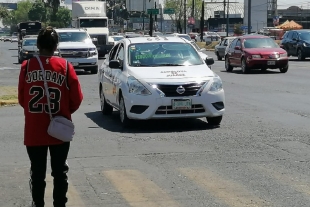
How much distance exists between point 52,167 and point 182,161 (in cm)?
361

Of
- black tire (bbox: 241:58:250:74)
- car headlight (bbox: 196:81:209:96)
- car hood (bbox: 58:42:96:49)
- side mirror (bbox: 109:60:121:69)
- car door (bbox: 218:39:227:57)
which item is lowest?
car door (bbox: 218:39:227:57)

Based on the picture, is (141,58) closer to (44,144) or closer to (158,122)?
(158,122)

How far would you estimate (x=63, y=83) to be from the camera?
649 cm

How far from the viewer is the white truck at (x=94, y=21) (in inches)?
1971

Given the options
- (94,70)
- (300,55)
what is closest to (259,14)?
(300,55)

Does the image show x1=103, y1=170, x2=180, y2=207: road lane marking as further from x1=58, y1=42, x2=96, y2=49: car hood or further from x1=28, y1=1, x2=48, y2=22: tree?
x1=28, y1=1, x2=48, y2=22: tree

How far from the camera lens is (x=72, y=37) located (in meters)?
31.5

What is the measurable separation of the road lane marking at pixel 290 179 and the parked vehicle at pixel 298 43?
2941 centimetres

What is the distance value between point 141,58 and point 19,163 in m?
4.71

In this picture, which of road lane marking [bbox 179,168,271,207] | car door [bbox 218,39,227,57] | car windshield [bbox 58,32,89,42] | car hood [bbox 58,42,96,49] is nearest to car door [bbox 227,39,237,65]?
car hood [bbox 58,42,96,49]

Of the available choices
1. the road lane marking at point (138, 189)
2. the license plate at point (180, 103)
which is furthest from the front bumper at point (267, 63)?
the road lane marking at point (138, 189)

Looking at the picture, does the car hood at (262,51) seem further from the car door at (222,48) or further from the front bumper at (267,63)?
the car door at (222,48)

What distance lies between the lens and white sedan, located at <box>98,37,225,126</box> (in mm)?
12672

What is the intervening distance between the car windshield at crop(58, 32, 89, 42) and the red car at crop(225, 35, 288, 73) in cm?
661
